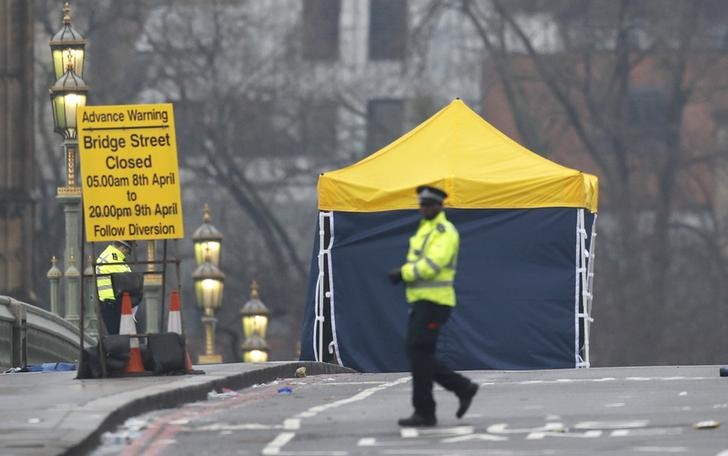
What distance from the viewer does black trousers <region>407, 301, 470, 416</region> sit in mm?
17938

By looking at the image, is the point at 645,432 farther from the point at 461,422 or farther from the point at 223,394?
the point at 223,394

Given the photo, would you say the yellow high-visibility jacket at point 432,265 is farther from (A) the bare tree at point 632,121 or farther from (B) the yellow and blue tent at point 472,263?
(A) the bare tree at point 632,121

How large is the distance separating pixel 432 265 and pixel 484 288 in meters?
11.5

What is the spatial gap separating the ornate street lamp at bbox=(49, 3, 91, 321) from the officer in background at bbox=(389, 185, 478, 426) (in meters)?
13.9

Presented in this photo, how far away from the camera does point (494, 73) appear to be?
7812 cm

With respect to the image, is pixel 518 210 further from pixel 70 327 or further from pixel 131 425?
pixel 131 425

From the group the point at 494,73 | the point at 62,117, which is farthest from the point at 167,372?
the point at 494,73

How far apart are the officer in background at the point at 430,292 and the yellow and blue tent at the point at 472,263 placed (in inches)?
431

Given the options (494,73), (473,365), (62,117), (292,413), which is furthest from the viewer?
(494,73)

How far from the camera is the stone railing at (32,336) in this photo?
101ft

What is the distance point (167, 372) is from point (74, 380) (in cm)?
80

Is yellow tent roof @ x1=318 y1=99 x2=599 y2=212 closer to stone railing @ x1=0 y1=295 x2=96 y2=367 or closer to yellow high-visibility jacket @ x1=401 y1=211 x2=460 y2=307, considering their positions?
stone railing @ x1=0 y1=295 x2=96 y2=367

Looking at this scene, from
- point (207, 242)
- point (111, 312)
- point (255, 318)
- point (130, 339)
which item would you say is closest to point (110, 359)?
point (130, 339)

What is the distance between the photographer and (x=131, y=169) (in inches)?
888
